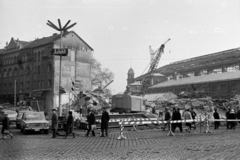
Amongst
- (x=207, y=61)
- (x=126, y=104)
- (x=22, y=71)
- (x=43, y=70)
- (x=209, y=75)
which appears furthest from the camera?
(x=207, y=61)

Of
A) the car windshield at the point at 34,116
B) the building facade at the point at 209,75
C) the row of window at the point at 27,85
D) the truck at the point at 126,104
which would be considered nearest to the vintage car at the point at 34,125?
the car windshield at the point at 34,116

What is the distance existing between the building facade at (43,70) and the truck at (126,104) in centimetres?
2087

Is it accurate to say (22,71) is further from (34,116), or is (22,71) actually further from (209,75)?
(34,116)

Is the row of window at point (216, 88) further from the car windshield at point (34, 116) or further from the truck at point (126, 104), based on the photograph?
the car windshield at point (34, 116)

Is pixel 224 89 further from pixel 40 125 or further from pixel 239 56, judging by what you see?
pixel 40 125

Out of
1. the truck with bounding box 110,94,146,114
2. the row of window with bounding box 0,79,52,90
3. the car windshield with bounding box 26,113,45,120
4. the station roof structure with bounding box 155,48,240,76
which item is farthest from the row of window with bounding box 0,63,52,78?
the station roof structure with bounding box 155,48,240,76

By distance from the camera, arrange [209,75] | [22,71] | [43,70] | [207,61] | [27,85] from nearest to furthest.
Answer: [43,70], [27,85], [22,71], [209,75], [207,61]

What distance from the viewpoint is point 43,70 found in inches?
2493

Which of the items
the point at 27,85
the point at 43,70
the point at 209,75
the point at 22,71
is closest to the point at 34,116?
the point at 43,70

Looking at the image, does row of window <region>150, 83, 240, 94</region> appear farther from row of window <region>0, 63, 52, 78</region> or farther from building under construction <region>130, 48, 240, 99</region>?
row of window <region>0, 63, 52, 78</region>

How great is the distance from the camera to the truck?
39.5m

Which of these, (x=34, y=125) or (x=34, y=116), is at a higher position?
(x=34, y=116)

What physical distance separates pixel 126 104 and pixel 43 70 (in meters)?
29.2

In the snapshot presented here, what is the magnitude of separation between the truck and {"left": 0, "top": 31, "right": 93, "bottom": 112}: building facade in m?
20.9
